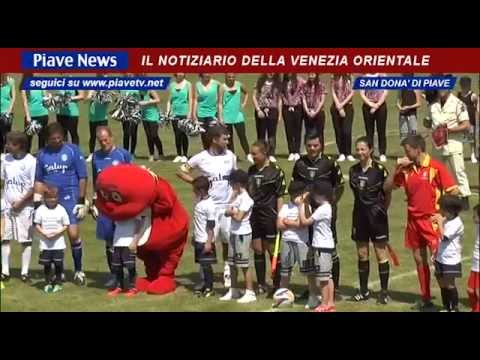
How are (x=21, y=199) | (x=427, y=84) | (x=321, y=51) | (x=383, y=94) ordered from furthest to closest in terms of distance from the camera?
(x=383, y=94) < (x=21, y=199) < (x=427, y=84) < (x=321, y=51)

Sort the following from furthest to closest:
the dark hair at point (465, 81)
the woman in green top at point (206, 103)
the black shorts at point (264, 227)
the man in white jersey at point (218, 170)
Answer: the woman in green top at point (206, 103)
the dark hair at point (465, 81)
the man in white jersey at point (218, 170)
the black shorts at point (264, 227)

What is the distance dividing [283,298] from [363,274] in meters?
1.00

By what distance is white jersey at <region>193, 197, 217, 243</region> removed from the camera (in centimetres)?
1192

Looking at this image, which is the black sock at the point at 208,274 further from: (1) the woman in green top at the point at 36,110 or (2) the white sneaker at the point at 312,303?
(1) the woman in green top at the point at 36,110

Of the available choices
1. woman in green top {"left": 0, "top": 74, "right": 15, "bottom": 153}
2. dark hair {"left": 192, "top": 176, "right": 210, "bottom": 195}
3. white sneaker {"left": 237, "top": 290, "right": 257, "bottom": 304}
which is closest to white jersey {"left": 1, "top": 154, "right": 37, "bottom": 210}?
woman in green top {"left": 0, "top": 74, "right": 15, "bottom": 153}

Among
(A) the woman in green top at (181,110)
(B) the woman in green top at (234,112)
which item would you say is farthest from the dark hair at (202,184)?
(B) the woman in green top at (234,112)

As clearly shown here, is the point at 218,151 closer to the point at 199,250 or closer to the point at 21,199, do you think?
the point at 199,250

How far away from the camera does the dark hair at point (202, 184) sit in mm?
11883

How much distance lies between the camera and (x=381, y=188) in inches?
444

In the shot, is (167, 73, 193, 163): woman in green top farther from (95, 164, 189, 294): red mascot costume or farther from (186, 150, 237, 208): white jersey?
(95, 164, 189, 294): red mascot costume

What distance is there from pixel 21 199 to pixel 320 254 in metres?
3.86

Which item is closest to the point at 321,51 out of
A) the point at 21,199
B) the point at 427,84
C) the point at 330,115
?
the point at 427,84

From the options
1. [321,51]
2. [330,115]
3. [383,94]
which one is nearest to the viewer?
[321,51]

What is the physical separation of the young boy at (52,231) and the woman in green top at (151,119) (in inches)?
67.3
